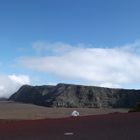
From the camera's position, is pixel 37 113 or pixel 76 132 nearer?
pixel 76 132

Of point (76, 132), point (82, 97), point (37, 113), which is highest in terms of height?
point (82, 97)

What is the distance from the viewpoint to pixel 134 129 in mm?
19344

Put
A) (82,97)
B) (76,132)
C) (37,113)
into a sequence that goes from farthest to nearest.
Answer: (82,97), (37,113), (76,132)

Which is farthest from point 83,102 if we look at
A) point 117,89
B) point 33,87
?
point 33,87

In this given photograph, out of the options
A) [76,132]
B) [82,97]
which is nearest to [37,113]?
[82,97]

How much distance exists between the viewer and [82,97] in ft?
294

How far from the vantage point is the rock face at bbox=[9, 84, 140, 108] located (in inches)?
3433

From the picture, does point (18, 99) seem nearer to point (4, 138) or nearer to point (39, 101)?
point (39, 101)

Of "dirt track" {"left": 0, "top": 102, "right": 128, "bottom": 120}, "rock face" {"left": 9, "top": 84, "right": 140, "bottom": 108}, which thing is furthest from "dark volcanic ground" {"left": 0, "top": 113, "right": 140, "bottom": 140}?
"rock face" {"left": 9, "top": 84, "right": 140, "bottom": 108}

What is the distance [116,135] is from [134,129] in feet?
6.47

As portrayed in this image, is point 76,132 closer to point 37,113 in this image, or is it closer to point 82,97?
point 37,113

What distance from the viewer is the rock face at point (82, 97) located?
87188 mm

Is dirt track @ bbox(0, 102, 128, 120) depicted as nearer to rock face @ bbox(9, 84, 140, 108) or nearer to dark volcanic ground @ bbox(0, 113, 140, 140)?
rock face @ bbox(9, 84, 140, 108)

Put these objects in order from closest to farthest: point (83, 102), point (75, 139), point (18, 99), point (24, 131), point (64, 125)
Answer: point (75, 139) → point (24, 131) → point (64, 125) → point (83, 102) → point (18, 99)
